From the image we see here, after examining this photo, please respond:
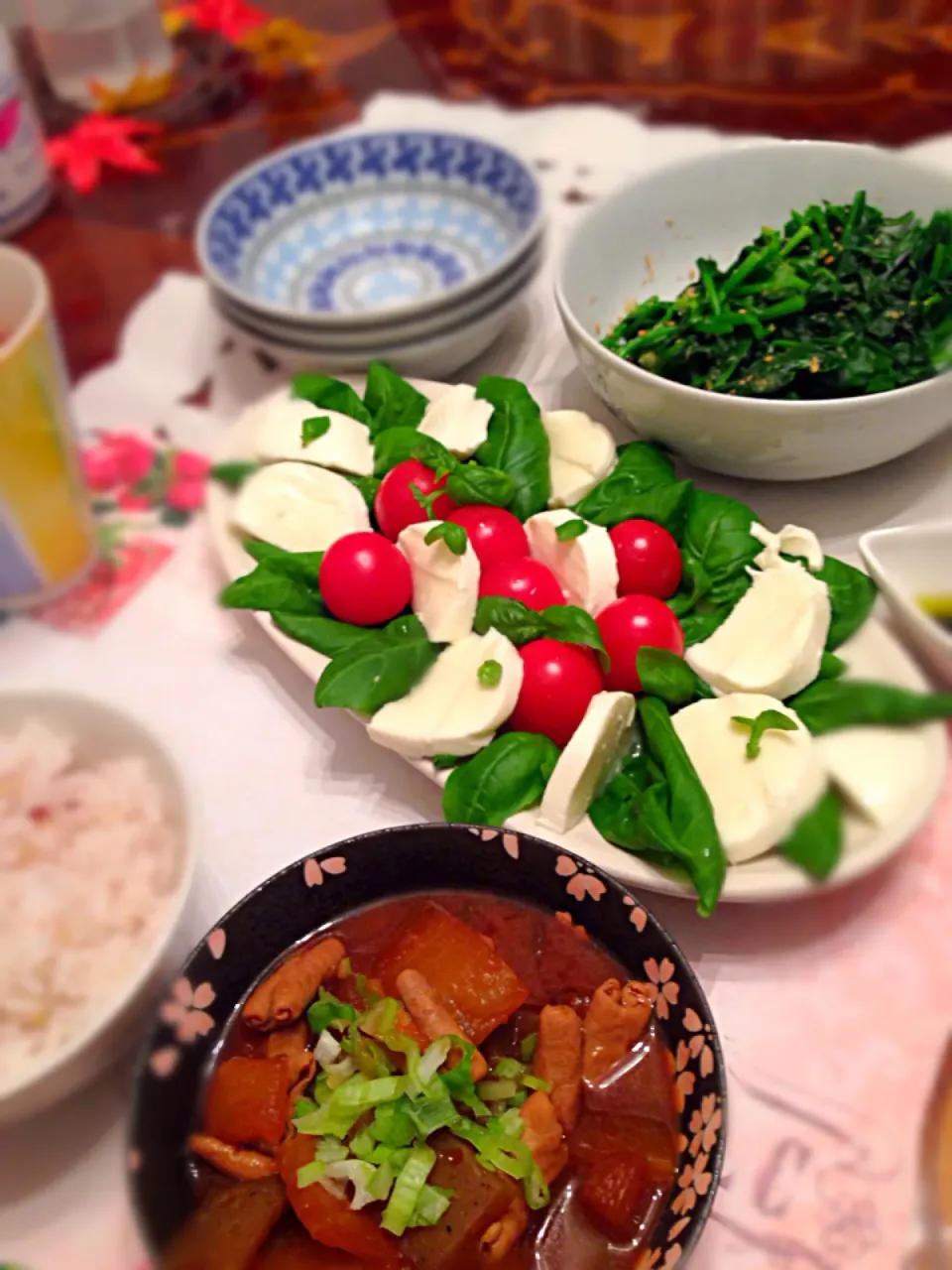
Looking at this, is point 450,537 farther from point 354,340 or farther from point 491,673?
point 354,340

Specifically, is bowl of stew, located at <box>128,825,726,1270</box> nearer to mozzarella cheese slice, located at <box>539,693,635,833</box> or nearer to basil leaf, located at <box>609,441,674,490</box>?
mozzarella cheese slice, located at <box>539,693,635,833</box>

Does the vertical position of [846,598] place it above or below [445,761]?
above

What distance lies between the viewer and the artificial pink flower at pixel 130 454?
2.36ft

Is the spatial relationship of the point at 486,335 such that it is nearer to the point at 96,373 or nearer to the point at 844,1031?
the point at 96,373

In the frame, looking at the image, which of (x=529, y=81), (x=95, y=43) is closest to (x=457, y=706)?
(x=529, y=81)

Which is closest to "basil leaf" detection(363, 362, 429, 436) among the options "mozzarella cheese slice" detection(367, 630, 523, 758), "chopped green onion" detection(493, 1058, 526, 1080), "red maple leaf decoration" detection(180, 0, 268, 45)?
"mozzarella cheese slice" detection(367, 630, 523, 758)

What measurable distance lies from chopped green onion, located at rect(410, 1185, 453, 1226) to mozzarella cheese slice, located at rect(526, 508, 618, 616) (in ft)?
1.07

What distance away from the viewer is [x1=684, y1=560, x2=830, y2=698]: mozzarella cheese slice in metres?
0.46

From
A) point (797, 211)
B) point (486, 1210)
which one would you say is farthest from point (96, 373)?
point (486, 1210)

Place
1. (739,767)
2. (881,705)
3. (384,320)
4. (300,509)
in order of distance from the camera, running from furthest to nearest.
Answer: (384,320) → (300,509) → (739,767) → (881,705)

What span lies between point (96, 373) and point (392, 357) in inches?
9.1

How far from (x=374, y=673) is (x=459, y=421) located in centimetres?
22

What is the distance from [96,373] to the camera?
79 cm

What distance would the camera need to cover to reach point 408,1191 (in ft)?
1.22
